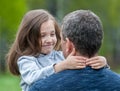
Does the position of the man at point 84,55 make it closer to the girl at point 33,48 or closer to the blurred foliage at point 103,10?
the girl at point 33,48

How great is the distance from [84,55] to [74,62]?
70 mm

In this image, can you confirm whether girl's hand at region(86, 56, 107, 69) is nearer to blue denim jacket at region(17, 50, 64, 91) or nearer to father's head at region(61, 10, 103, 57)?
father's head at region(61, 10, 103, 57)

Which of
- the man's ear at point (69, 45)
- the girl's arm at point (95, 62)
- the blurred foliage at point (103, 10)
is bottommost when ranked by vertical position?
the blurred foliage at point (103, 10)

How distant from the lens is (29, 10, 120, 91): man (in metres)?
3.42

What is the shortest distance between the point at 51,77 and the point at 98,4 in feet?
123

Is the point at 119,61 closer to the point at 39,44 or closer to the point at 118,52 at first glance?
the point at 118,52

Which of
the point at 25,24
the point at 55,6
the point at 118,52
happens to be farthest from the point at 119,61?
the point at 25,24

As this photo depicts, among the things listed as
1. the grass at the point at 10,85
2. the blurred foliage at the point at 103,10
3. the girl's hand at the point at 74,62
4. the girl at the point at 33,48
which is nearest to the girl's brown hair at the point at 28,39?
the girl at the point at 33,48

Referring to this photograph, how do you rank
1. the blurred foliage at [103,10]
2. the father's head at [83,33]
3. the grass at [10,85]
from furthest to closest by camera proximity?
the blurred foliage at [103,10] < the grass at [10,85] < the father's head at [83,33]

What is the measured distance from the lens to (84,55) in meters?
3.46

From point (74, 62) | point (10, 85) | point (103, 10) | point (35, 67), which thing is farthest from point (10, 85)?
point (103, 10)

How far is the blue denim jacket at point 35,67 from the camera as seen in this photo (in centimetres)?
366

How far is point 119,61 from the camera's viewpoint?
137ft

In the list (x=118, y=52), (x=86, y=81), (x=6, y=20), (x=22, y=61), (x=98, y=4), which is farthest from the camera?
(x=118, y=52)
